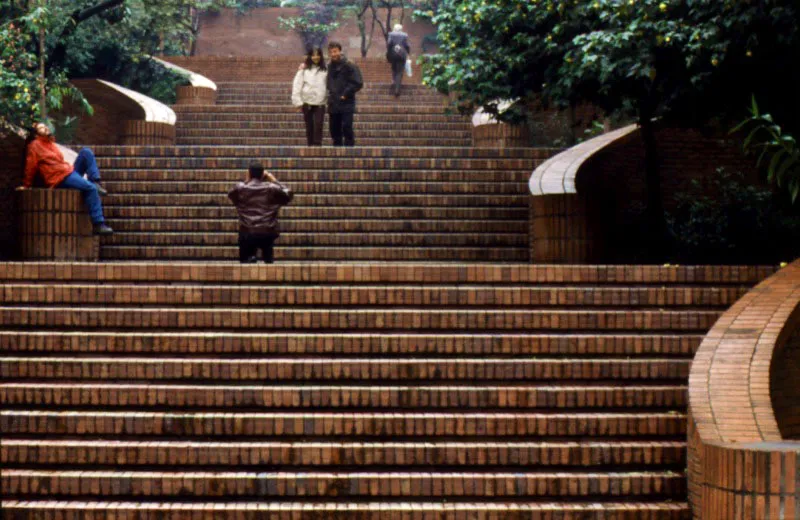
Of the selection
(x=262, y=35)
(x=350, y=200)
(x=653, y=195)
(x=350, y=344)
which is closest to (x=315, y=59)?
(x=350, y=200)

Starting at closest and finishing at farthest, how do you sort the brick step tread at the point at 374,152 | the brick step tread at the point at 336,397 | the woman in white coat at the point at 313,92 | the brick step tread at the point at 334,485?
the brick step tread at the point at 334,485 → the brick step tread at the point at 336,397 → the brick step tread at the point at 374,152 → the woman in white coat at the point at 313,92

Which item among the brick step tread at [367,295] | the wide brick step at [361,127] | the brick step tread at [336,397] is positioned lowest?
the brick step tread at [336,397]

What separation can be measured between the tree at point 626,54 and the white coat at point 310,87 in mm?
1848

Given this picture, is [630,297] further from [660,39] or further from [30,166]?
[30,166]

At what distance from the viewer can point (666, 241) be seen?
14.0 meters

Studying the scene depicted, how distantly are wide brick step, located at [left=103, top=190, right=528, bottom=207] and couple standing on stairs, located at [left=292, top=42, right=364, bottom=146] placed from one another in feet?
8.42

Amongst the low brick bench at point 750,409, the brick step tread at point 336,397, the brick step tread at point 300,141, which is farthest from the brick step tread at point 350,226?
the brick step tread at point 300,141

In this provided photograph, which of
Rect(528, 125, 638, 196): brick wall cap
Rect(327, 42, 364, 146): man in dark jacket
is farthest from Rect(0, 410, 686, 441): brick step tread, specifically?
Rect(327, 42, 364, 146): man in dark jacket

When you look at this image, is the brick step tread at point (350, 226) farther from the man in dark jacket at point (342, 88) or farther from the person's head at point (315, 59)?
the person's head at point (315, 59)

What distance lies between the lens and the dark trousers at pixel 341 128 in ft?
57.2

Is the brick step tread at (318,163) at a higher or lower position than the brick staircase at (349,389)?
higher

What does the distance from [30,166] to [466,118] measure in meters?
9.56

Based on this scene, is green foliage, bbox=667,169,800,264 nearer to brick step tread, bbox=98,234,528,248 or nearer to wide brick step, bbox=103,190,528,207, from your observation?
brick step tread, bbox=98,234,528,248

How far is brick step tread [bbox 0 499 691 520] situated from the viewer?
28.9 feet
